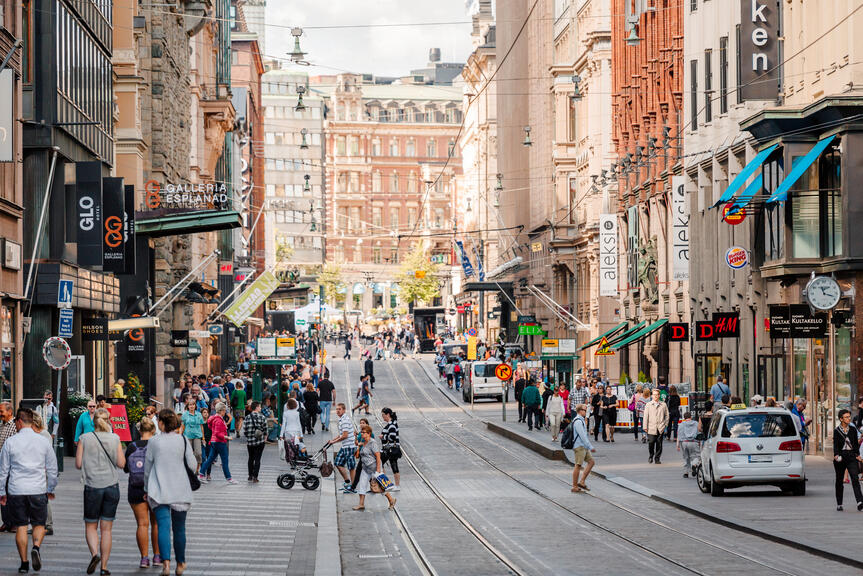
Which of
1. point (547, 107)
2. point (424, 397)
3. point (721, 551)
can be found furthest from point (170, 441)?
point (547, 107)

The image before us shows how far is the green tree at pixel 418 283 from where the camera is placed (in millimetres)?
152000

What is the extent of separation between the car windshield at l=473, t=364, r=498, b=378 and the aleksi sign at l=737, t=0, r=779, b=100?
29173 mm

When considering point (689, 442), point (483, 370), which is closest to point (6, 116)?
point (689, 442)

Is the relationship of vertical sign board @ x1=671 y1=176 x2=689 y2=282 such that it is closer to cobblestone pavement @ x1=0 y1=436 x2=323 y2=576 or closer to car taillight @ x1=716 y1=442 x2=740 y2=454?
cobblestone pavement @ x1=0 y1=436 x2=323 y2=576

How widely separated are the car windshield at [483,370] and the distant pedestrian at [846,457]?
4366 cm

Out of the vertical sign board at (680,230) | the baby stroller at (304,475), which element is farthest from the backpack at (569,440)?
the vertical sign board at (680,230)

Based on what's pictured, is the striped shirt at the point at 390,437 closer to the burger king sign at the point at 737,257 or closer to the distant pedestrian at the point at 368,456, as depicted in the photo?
the distant pedestrian at the point at 368,456

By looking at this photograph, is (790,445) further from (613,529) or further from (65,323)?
(65,323)

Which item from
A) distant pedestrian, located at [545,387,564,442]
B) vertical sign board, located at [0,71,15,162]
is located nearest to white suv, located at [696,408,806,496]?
vertical sign board, located at [0,71,15,162]

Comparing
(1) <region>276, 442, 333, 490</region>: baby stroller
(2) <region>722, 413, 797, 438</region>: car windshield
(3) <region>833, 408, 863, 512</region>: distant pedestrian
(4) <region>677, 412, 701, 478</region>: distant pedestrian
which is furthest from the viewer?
Answer: (4) <region>677, 412, 701, 478</region>: distant pedestrian

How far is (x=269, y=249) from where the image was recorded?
5064 inches

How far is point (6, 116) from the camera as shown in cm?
2738

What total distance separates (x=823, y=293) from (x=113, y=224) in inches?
661

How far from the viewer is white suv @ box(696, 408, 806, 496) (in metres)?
26.1
